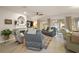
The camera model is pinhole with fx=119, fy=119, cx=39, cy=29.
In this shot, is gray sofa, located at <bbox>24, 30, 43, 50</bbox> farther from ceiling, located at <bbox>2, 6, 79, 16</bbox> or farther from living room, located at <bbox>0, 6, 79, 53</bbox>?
ceiling, located at <bbox>2, 6, 79, 16</bbox>

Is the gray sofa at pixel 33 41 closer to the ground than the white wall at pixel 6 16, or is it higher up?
closer to the ground

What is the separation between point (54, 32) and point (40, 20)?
1.26ft

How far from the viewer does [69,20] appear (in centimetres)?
238

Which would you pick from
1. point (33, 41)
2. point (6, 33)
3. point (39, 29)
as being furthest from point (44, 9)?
point (6, 33)

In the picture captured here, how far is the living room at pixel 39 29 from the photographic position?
7.85 ft

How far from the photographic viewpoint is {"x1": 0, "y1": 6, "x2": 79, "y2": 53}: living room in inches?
94.2

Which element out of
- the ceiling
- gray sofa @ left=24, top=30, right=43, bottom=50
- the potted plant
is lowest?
gray sofa @ left=24, top=30, right=43, bottom=50

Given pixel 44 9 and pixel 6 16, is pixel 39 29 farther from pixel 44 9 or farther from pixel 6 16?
pixel 6 16

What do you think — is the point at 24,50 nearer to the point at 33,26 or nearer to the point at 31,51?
the point at 31,51

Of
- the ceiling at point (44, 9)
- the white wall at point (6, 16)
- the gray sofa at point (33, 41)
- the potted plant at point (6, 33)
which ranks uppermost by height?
the ceiling at point (44, 9)

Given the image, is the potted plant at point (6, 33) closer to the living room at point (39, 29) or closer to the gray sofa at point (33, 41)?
the living room at point (39, 29)

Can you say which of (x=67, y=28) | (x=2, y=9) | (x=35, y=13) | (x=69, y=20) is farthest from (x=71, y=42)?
(x=2, y=9)

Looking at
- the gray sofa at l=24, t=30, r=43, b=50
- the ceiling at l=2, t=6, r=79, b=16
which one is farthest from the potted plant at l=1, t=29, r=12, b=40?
the ceiling at l=2, t=6, r=79, b=16

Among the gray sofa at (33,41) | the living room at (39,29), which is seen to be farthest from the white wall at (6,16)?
the gray sofa at (33,41)
